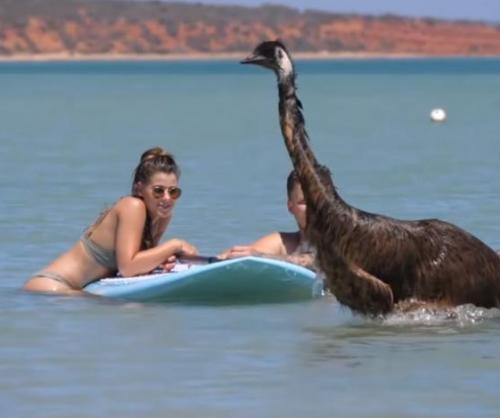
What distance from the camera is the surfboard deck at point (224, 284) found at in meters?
11.7

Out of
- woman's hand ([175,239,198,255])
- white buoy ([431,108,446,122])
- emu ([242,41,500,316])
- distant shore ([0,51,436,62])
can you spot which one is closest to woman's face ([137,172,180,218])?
woman's hand ([175,239,198,255])

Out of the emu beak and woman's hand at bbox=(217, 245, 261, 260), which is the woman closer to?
woman's hand at bbox=(217, 245, 261, 260)

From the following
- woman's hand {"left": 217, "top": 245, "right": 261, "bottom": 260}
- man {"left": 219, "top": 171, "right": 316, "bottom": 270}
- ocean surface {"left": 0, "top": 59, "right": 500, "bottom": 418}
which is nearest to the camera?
ocean surface {"left": 0, "top": 59, "right": 500, "bottom": 418}

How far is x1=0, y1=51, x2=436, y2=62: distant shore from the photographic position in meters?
178

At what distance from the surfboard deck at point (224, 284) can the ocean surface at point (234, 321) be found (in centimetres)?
10

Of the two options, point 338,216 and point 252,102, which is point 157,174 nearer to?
point 338,216

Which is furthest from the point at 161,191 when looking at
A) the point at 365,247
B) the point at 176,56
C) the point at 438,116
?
the point at 176,56

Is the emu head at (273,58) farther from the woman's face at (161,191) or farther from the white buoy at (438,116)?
the white buoy at (438,116)

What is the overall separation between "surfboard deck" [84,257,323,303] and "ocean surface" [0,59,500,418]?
10 cm

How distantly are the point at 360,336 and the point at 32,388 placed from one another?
81.4 inches

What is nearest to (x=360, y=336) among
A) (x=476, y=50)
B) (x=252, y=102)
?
(x=252, y=102)

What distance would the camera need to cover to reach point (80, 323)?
1129cm

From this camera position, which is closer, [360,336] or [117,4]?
[360,336]

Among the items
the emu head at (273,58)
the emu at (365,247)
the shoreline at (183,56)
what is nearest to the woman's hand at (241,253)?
the emu at (365,247)
